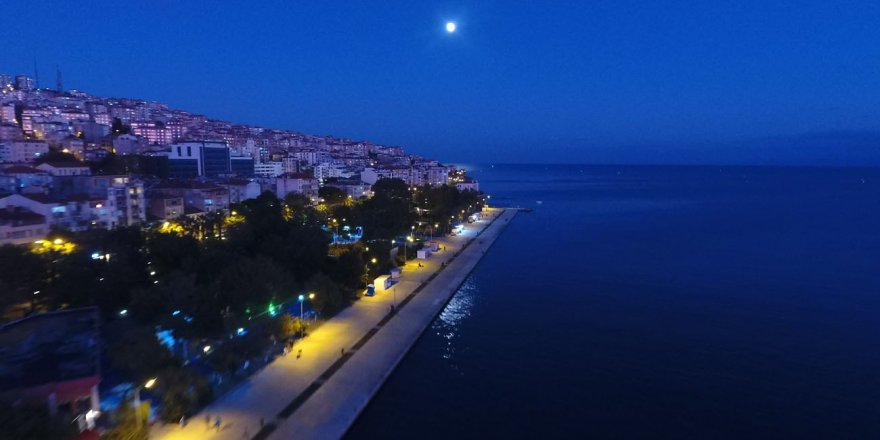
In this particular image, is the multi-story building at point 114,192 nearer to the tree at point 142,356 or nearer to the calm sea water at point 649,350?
the tree at point 142,356

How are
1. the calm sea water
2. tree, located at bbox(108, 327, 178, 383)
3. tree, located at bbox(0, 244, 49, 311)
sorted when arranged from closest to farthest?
tree, located at bbox(108, 327, 178, 383) → the calm sea water → tree, located at bbox(0, 244, 49, 311)

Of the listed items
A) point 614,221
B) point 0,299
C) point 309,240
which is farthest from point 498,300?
point 614,221

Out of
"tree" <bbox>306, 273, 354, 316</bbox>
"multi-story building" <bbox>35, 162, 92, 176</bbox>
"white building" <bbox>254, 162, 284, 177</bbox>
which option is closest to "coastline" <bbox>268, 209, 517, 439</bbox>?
"tree" <bbox>306, 273, 354, 316</bbox>

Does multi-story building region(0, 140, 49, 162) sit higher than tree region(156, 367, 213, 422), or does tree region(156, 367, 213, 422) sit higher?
multi-story building region(0, 140, 49, 162)

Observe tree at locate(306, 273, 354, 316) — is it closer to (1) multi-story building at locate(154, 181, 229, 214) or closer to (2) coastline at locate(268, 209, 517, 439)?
(2) coastline at locate(268, 209, 517, 439)

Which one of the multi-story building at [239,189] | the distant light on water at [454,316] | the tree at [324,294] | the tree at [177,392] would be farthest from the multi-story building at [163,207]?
the tree at [177,392]

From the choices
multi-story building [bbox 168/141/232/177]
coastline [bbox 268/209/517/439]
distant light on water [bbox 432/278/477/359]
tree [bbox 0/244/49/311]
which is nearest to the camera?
coastline [bbox 268/209/517/439]

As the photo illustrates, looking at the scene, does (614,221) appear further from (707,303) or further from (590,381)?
(590,381)
